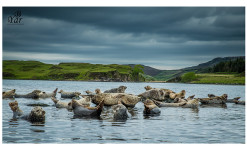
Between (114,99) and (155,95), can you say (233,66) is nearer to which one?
(155,95)

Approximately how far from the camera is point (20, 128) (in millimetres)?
15320

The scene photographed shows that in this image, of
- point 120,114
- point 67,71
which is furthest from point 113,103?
point 67,71

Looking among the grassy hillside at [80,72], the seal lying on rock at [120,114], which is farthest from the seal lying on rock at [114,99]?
the grassy hillside at [80,72]

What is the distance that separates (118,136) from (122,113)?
614 cm

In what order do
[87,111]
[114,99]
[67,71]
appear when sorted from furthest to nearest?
[67,71], [114,99], [87,111]

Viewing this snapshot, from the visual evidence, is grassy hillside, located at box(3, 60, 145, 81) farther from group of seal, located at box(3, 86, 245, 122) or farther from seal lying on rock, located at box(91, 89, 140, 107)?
seal lying on rock, located at box(91, 89, 140, 107)

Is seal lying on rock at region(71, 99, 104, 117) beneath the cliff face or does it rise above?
beneath

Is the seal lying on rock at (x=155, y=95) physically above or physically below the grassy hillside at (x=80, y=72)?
below

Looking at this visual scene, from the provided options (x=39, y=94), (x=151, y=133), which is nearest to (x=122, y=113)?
(x=151, y=133)

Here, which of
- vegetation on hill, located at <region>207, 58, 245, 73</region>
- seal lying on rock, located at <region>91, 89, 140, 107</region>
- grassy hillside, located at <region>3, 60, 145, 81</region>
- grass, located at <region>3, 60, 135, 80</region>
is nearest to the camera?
seal lying on rock, located at <region>91, 89, 140, 107</region>

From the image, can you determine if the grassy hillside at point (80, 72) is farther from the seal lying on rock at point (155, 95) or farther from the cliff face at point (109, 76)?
the seal lying on rock at point (155, 95)

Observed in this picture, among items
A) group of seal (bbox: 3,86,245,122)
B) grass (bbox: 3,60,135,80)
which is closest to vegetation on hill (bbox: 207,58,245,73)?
grass (bbox: 3,60,135,80)

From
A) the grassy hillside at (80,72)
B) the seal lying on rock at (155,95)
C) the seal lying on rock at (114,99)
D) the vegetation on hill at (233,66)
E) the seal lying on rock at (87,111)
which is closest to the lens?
the seal lying on rock at (87,111)
